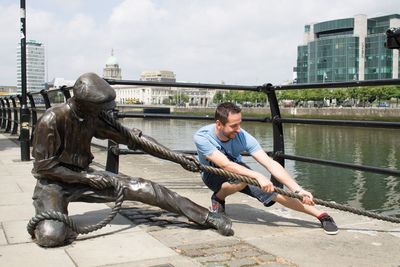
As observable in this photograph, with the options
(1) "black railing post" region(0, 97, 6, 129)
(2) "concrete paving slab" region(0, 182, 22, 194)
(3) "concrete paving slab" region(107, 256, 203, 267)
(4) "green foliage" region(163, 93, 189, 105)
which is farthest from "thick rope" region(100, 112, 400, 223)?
(4) "green foliage" region(163, 93, 189, 105)

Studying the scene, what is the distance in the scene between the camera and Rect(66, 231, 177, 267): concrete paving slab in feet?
Result: 10.8

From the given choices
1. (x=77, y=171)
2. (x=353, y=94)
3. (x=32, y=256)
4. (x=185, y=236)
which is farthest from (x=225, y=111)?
(x=353, y=94)

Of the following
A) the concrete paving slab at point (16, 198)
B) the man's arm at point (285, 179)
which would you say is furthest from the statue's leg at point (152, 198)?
the concrete paving slab at point (16, 198)

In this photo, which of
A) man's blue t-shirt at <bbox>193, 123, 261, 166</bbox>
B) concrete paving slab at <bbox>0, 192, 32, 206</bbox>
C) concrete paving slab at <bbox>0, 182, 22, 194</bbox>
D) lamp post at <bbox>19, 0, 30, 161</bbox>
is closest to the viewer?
man's blue t-shirt at <bbox>193, 123, 261, 166</bbox>

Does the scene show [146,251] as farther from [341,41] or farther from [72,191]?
[341,41]

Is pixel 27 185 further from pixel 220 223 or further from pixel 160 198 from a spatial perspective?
pixel 220 223

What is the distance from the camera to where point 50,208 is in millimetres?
3740

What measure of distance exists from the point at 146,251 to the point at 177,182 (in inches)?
111

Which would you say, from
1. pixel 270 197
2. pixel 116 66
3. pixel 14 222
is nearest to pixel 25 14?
pixel 14 222

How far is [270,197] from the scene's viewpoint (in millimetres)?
4137

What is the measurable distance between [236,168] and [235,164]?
0.04 metres

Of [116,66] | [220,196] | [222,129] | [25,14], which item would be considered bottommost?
[220,196]

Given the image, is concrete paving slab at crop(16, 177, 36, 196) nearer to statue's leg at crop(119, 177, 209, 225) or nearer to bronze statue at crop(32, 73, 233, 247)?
bronze statue at crop(32, 73, 233, 247)

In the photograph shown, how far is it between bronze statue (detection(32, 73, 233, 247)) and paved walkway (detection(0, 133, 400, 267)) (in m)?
0.14
